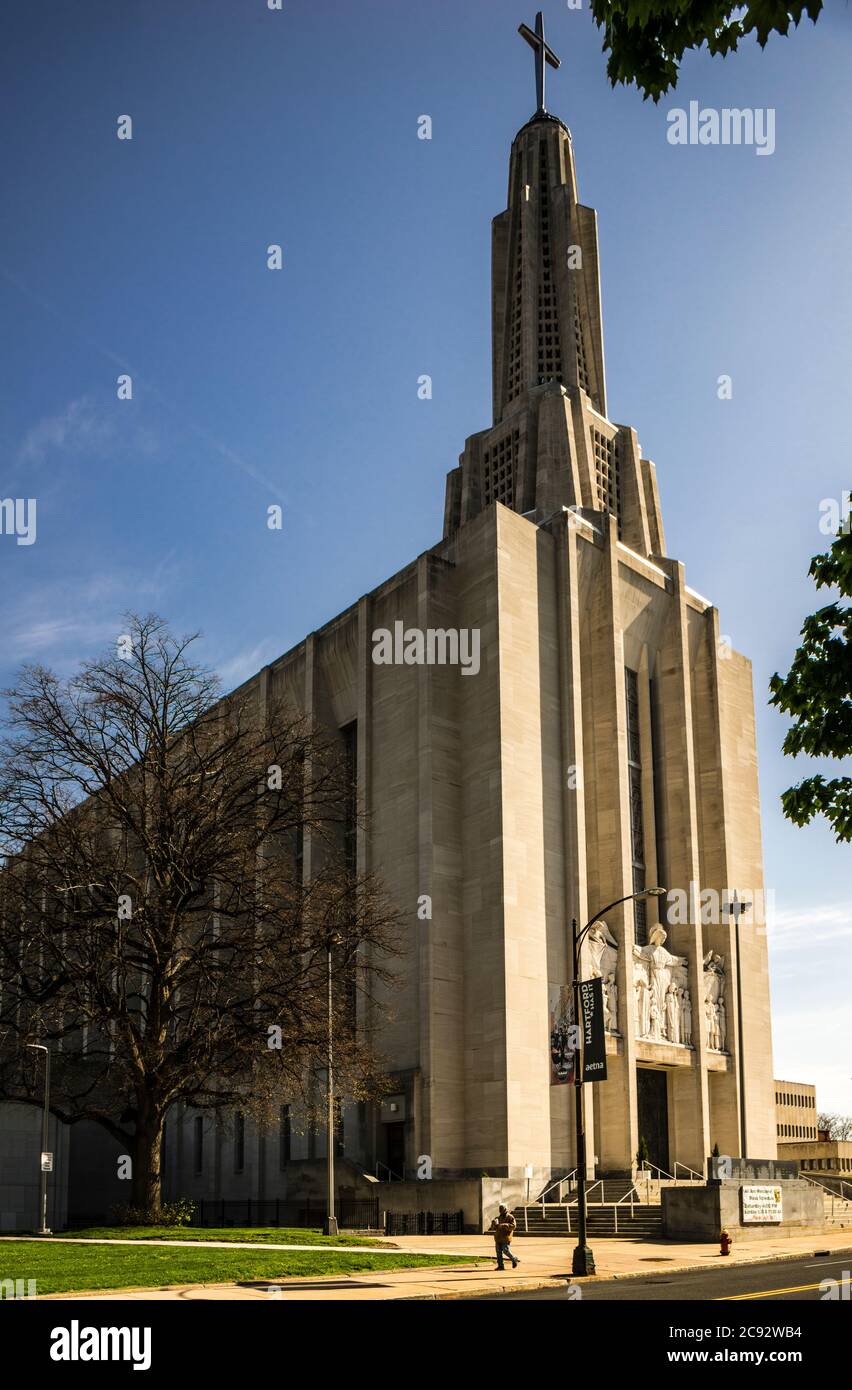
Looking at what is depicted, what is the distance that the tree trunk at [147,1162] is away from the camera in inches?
1260

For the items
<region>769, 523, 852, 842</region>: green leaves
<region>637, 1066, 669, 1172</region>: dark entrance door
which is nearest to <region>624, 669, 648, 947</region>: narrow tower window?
<region>637, 1066, 669, 1172</region>: dark entrance door

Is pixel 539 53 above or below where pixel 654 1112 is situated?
above

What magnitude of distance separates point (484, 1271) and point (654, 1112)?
90.0 ft

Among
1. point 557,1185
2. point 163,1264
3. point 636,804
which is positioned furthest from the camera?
point 636,804

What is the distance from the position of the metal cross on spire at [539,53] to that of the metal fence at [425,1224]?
58729mm

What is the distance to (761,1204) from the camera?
115 ft

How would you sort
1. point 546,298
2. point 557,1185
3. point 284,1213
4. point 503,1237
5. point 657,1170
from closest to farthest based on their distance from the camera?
point 503,1237
point 557,1185
point 657,1170
point 284,1213
point 546,298

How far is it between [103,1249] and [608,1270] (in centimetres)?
998

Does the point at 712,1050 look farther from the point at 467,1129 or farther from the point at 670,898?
the point at 467,1129

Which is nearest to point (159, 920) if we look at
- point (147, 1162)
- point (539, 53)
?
point (147, 1162)

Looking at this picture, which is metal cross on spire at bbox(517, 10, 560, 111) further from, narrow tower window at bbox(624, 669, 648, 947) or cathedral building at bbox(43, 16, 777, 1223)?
narrow tower window at bbox(624, 669, 648, 947)

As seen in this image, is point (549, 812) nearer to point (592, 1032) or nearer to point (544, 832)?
point (544, 832)

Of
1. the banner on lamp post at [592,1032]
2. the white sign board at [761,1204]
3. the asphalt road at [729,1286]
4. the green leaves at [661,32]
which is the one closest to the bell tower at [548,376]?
the white sign board at [761,1204]
